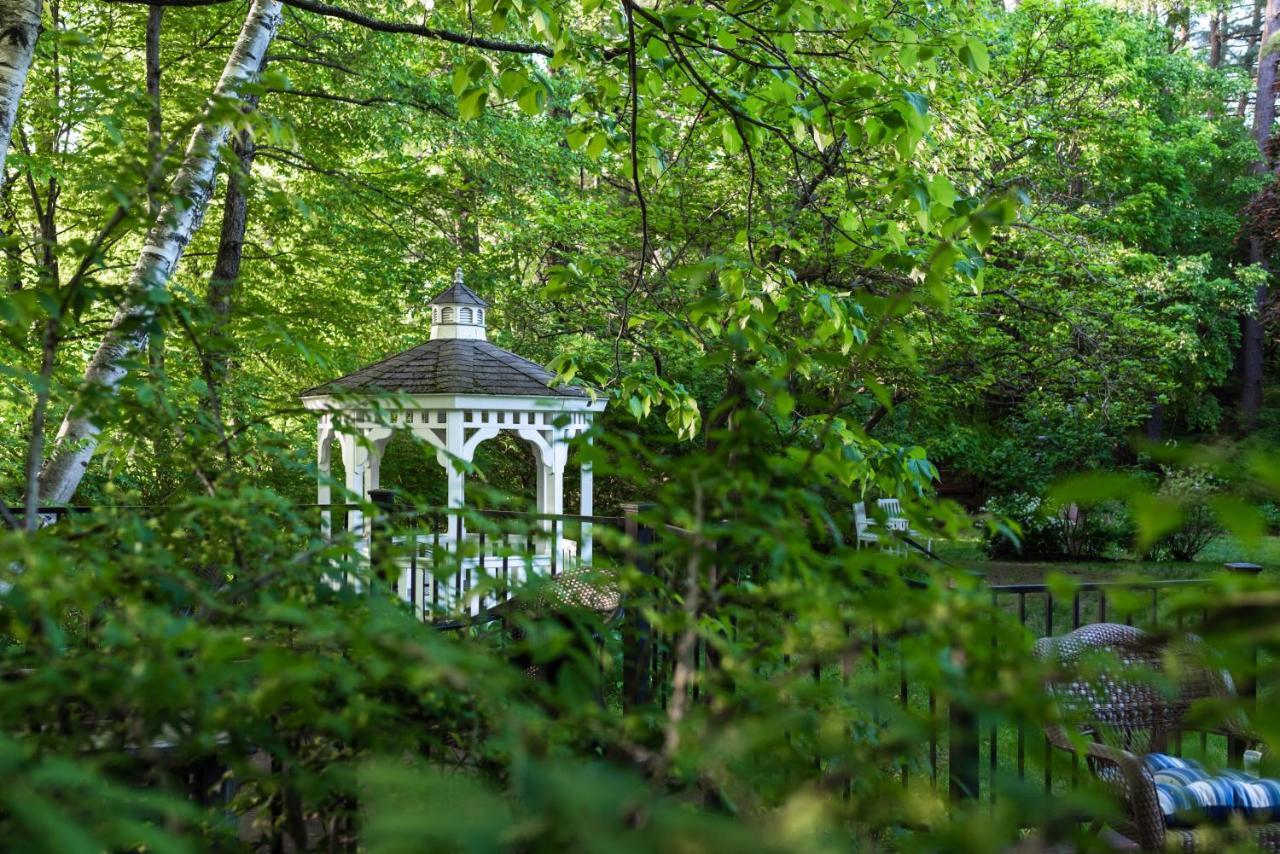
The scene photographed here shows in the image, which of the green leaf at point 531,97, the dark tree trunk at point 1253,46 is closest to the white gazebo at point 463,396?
the green leaf at point 531,97

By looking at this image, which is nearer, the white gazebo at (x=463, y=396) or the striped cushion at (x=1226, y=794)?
the striped cushion at (x=1226, y=794)

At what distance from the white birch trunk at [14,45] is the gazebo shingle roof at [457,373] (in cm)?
450

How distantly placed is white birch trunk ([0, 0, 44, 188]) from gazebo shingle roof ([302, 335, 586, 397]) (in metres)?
4.50

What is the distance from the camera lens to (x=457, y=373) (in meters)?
8.34

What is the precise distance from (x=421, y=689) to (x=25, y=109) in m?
10.6

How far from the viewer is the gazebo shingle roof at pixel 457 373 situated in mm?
8250

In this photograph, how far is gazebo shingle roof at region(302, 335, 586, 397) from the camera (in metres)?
8.25

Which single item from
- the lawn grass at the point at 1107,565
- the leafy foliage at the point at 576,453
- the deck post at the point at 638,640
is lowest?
the lawn grass at the point at 1107,565

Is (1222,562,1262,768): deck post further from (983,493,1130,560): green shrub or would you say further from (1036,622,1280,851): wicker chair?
(983,493,1130,560): green shrub

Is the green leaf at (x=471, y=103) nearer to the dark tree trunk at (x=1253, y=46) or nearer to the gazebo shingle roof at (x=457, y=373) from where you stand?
the gazebo shingle roof at (x=457, y=373)

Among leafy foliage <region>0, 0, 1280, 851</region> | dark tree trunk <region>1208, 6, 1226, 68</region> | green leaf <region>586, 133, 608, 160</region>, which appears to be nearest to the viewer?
leafy foliage <region>0, 0, 1280, 851</region>

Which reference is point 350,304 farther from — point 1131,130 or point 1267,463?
point 1267,463

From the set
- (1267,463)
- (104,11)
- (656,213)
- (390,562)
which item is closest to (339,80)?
(104,11)

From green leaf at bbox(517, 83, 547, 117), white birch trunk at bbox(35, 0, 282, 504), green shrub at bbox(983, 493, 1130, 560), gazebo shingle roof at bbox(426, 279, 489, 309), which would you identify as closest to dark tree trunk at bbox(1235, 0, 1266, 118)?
green shrub at bbox(983, 493, 1130, 560)
